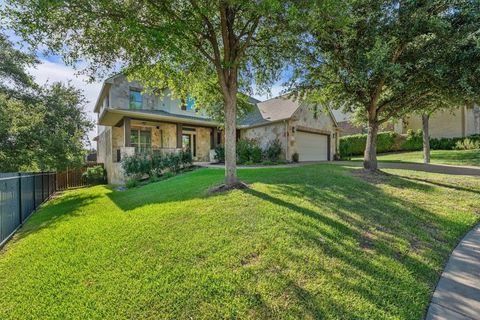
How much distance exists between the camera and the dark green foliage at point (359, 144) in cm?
2447

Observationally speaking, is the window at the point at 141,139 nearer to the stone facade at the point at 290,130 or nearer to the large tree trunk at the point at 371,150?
the stone facade at the point at 290,130

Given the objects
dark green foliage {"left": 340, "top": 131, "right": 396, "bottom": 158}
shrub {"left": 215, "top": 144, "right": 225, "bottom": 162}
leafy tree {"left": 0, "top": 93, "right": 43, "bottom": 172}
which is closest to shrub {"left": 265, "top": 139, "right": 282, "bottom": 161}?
shrub {"left": 215, "top": 144, "right": 225, "bottom": 162}

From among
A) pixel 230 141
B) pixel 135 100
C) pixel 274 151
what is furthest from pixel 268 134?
pixel 230 141

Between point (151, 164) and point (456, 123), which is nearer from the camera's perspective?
point (151, 164)

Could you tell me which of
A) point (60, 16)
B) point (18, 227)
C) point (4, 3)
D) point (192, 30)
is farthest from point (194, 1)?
point (18, 227)

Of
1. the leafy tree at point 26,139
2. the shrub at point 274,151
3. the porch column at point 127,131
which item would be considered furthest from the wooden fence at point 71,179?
the shrub at point 274,151

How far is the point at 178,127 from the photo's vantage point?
16.9 metres

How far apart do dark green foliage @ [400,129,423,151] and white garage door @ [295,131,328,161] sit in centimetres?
923

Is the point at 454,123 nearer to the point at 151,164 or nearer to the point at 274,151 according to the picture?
the point at 274,151

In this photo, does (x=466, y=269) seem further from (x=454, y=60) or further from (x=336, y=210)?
(x=454, y=60)

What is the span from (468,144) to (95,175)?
2906 centimetres

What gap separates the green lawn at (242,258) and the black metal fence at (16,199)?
418 mm

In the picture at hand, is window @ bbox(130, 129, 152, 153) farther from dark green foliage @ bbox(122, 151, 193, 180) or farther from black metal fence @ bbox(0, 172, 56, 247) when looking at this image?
black metal fence @ bbox(0, 172, 56, 247)

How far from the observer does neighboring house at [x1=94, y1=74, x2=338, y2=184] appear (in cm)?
1561
